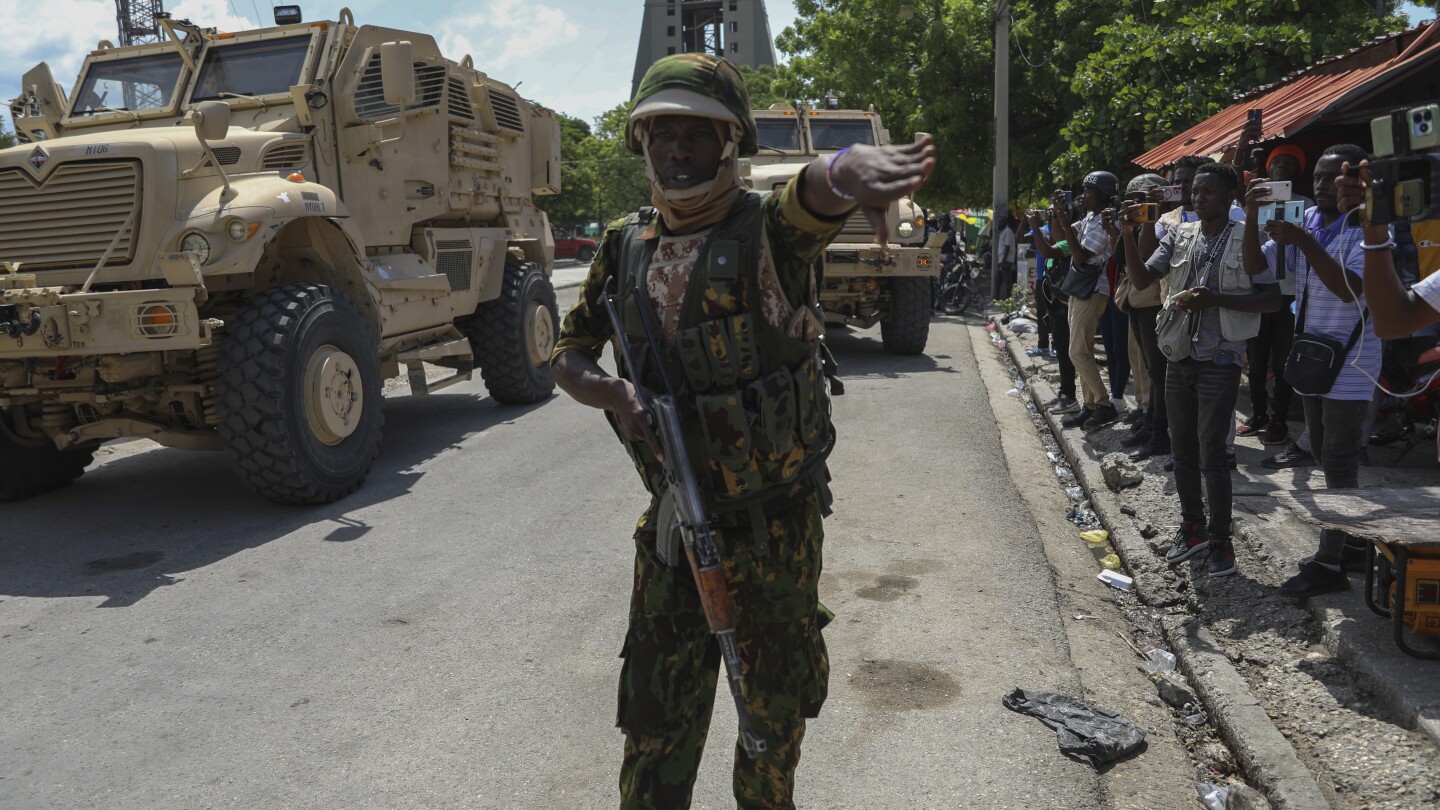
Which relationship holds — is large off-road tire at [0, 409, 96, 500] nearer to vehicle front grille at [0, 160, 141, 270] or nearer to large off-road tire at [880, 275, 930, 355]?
vehicle front grille at [0, 160, 141, 270]

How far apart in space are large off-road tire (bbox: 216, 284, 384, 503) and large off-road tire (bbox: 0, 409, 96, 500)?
4.94ft

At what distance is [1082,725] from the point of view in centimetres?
337

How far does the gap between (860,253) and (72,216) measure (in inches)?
268

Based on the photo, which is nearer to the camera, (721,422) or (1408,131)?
(721,422)

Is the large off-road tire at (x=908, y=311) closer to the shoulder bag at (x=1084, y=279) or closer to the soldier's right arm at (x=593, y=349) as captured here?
the shoulder bag at (x=1084, y=279)

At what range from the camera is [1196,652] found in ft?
12.8

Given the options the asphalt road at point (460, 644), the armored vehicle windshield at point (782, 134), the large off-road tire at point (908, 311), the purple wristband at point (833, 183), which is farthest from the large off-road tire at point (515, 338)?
the purple wristband at point (833, 183)

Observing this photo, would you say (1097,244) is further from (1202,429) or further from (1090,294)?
(1202,429)

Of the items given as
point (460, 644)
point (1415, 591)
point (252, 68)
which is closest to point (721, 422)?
point (460, 644)

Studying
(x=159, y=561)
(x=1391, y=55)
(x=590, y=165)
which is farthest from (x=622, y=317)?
(x=590, y=165)

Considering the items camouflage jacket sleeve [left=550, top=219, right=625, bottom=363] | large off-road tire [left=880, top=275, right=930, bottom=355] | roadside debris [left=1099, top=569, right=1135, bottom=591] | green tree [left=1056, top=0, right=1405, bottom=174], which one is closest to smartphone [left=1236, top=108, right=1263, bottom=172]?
roadside debris [left=1099, top=569, right=1135, bottom=591]

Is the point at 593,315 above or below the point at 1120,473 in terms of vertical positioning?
above

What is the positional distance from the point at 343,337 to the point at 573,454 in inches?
66.8

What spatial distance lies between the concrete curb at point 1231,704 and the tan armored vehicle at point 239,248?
4.14m
